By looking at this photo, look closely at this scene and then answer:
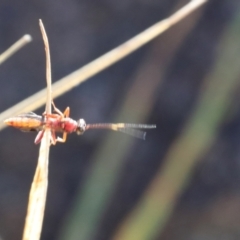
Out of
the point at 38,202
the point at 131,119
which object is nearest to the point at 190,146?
the point at 131,119

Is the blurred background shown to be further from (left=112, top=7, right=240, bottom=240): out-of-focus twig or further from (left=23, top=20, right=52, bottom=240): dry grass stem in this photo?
(left=23, top=20, right=52, bottom=240): dry grass stem

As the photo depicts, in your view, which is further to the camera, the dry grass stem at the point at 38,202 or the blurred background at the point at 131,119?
the blurred background at the point at 131,119

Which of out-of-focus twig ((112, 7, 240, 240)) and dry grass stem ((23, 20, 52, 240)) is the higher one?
out-of-focus twig ((112, 7, 240, 240))

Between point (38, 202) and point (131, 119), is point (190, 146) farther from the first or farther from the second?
point (38, 202)

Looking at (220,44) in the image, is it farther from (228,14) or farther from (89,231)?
(89,231)

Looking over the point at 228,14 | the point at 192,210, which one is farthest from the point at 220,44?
the point at 192,210

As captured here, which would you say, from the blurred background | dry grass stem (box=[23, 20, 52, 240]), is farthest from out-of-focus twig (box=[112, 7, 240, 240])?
dry grass stem (box=[23, 20, 52, 240])

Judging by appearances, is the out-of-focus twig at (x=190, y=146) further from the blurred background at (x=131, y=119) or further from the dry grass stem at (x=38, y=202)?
the dry grass stem at (x=38, y=202)

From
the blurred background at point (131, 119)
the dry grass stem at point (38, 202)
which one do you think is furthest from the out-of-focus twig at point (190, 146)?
the dry grass stem at point (38, 202)
